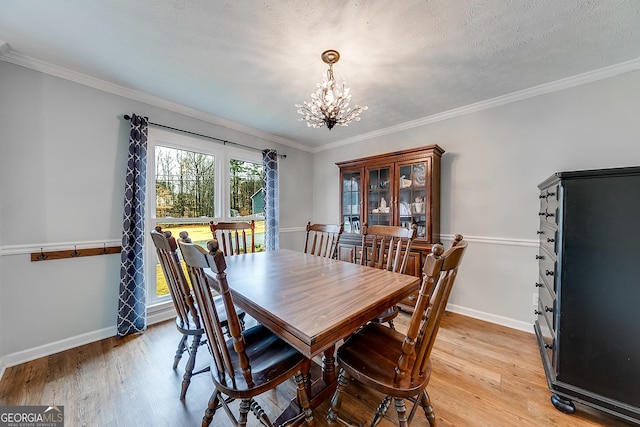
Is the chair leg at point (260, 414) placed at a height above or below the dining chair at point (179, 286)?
below

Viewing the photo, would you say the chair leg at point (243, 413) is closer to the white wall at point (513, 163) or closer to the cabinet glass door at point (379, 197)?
the cabinet glass door at point (379, 197)

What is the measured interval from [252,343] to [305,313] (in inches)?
20.5

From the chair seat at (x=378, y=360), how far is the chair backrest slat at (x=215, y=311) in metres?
0.50

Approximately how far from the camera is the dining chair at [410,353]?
93 cm

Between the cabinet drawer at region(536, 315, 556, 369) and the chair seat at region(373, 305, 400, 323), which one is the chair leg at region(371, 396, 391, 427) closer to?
the chair seat at region(373, 305, 400, 323)

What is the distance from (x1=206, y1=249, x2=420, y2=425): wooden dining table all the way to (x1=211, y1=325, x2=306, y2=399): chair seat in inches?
9.0

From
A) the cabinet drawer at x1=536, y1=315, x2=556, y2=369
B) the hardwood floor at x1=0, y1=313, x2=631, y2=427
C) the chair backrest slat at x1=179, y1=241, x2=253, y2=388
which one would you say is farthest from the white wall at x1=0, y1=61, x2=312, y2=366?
the cabinet drawer at x1=536, y1=315, x2=556, y2=369

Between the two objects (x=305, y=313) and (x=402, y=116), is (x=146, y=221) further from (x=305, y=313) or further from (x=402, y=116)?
(x=402, y=116)

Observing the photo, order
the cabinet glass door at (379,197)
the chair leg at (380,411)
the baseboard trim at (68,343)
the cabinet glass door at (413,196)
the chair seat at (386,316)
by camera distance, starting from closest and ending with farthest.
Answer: the chair leg at (380,411) → the chair seat at (386,316) → the baseboard trim at (68,343) → the cabinet glass door at (413,196) → the cabinet glass door at (379,197)

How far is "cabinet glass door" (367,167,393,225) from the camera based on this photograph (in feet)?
10.2

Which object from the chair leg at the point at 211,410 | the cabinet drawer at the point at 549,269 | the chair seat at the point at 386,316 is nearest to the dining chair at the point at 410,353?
the chair seat at the point at 386,316

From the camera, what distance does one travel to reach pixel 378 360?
120 centimetres

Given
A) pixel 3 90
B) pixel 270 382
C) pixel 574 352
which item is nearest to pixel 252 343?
pixel 270 382

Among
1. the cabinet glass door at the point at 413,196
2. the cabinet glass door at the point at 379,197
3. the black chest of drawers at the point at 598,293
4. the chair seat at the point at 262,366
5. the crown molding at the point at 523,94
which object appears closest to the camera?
the chair seat at the point at 262,366
